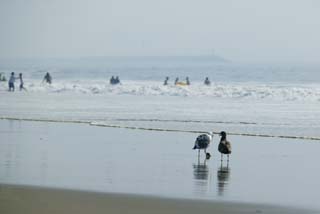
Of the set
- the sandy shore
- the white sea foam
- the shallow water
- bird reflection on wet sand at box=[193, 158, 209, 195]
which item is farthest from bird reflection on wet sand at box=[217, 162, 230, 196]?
the white sea foam

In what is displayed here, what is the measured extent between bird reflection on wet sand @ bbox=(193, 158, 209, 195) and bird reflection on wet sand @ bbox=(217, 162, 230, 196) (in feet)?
0.64

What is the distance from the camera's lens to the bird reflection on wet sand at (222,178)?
502 inches

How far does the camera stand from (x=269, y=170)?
1480cm

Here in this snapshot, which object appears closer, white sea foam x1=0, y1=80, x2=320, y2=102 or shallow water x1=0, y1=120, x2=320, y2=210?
shallow water x1=0, y1=120, x2=320, y2=210

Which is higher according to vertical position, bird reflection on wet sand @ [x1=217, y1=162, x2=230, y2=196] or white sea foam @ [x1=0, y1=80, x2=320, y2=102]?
white sea foam @ [x1=0, y1=80, x2=320, y2=102]

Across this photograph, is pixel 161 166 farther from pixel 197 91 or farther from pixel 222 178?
pixel 197 91

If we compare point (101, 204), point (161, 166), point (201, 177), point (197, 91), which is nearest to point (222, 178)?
point (201, 177)

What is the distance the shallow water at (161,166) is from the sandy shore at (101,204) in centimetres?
45

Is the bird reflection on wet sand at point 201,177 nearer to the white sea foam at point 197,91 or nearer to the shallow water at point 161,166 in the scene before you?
the shallow water at point 161,166

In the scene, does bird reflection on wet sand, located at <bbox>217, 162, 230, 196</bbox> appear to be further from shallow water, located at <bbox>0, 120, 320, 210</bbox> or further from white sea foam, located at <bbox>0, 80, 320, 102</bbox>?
white sea foam, located at <bbox>0, 80, 320, 102</bbox>

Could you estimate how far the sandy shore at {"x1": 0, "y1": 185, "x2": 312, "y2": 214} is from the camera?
10828 mm

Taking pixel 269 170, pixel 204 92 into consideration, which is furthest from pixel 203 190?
pixel 204 92

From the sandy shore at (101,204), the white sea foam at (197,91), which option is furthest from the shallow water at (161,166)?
the white sea foam at (197,91)

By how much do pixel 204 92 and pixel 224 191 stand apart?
32795 mm
